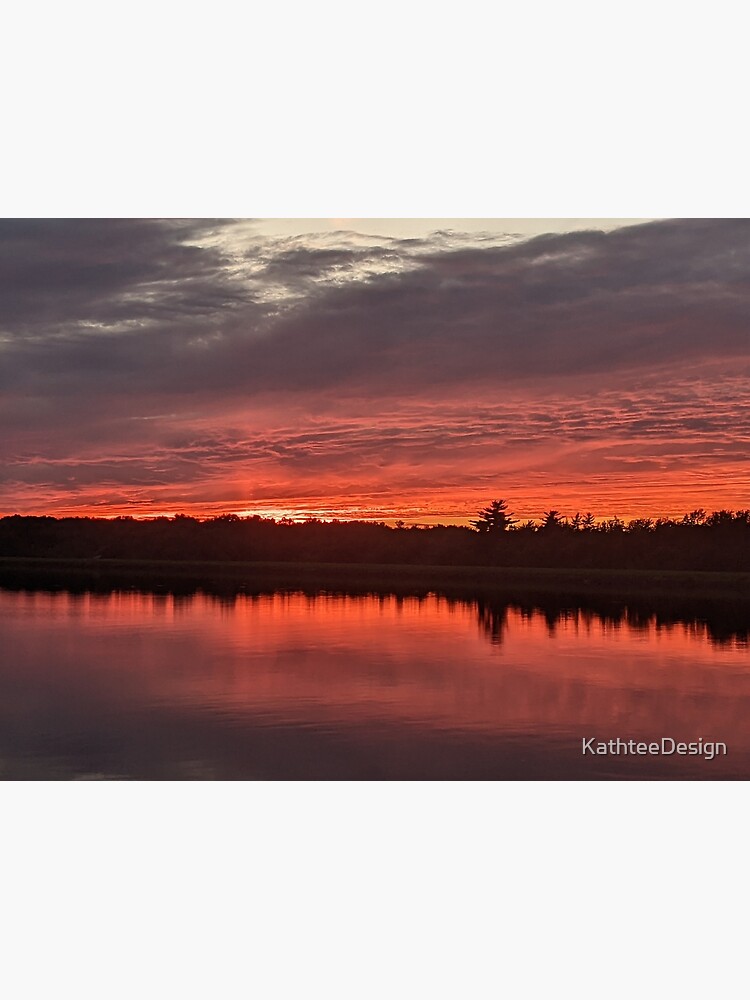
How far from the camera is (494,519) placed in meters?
9.39

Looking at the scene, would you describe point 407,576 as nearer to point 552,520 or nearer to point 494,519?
point 494,519

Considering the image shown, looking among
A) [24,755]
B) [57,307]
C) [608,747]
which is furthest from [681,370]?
[24,755]

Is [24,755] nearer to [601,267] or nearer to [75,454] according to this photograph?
[75,454]

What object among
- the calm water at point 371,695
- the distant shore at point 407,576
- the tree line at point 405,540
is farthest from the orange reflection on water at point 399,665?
the tree line at point 405,540

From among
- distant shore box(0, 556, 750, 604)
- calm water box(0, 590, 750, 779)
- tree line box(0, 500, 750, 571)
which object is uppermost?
tree line box(0, 500, 750, 571)

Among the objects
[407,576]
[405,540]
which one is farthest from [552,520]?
[407,576]

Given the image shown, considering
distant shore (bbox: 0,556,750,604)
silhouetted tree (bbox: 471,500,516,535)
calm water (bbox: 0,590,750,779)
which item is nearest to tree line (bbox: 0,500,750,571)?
silhouetted tree (bbox: 471,500,516,535)

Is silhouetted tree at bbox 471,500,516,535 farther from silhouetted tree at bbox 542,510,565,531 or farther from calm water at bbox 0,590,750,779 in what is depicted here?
calm water at bbox 0,590,750,779

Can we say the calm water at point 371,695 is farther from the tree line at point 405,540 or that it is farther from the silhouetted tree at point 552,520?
the silhouetted tree at point 552,520

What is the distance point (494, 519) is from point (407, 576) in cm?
137

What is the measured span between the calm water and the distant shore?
17.2 inches

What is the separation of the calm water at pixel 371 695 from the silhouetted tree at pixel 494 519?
1177mm

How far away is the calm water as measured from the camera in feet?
22.1

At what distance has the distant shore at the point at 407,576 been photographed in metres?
9.99
